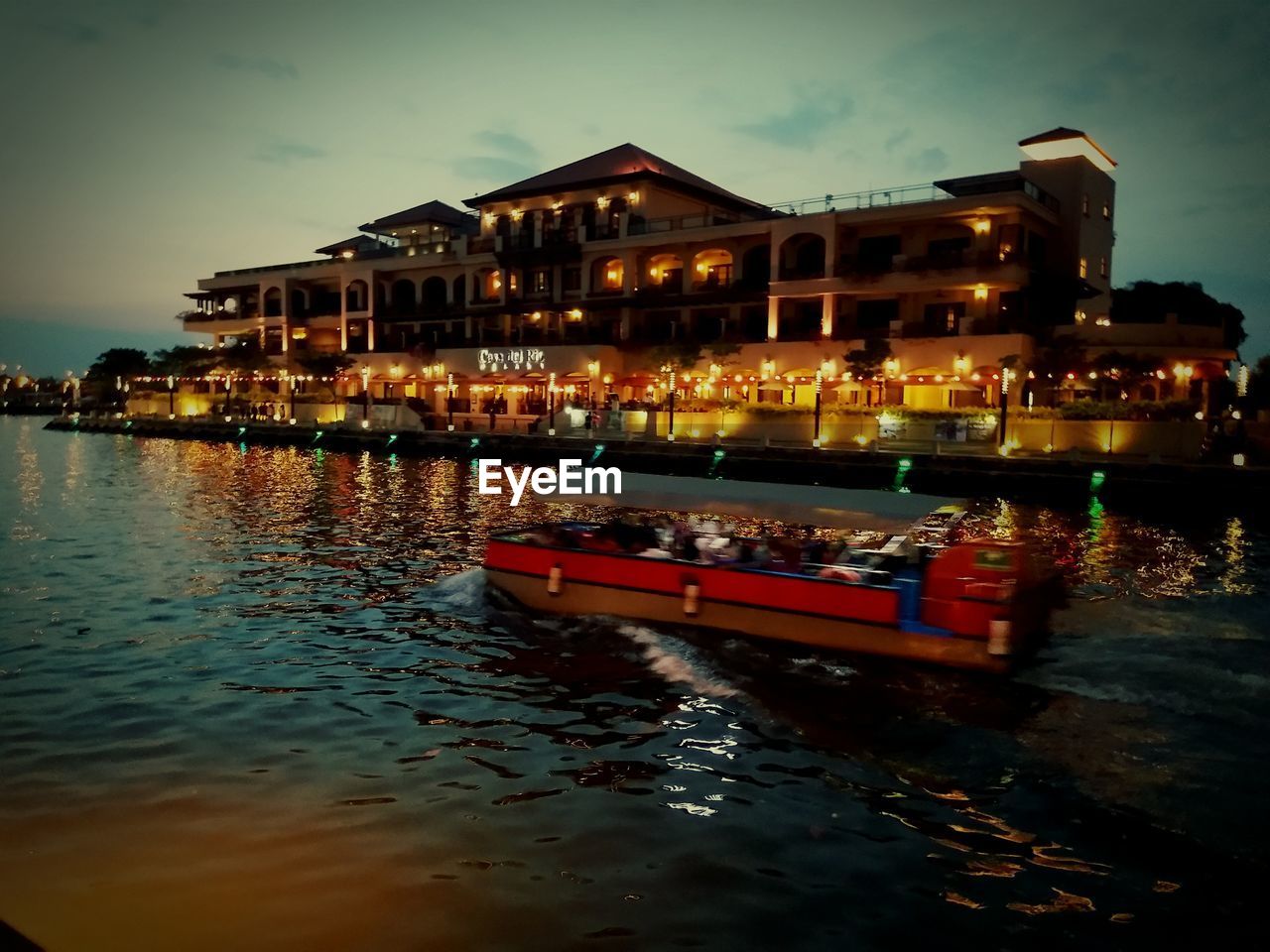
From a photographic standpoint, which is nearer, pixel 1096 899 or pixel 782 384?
pixel 1096 899

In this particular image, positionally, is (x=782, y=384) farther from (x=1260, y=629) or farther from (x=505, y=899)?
(x=505, y=899)

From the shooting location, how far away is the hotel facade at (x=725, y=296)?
47.1 m

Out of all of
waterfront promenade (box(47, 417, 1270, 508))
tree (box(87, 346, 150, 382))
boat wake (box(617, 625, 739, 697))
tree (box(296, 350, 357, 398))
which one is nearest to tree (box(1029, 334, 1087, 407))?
waterfront promenade (box(47, 417, 1270, 508))

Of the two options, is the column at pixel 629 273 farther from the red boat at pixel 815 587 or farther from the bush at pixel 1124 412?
the red boat at pixel 815 587

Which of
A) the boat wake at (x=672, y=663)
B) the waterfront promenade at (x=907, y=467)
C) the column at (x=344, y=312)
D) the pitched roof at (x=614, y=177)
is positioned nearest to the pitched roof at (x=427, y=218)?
the column at (x=344, y=312)

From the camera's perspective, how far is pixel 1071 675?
1364 centimetres

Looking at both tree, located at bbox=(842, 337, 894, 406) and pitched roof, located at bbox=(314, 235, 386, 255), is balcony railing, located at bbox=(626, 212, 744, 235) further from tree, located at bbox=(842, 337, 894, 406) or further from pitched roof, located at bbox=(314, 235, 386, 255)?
pitched roof, located at bbox=(314, 235, 386, 255)

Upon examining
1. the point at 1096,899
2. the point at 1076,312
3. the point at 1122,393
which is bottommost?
the point at 1096,899

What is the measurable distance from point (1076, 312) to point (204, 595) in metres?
47.6

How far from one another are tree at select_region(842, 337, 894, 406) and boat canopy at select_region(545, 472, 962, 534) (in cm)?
2737

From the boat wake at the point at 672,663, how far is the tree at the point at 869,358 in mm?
33807

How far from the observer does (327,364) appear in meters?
71.3

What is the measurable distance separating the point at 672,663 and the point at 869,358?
3542 cm

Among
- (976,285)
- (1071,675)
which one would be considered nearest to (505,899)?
(1071,675)
